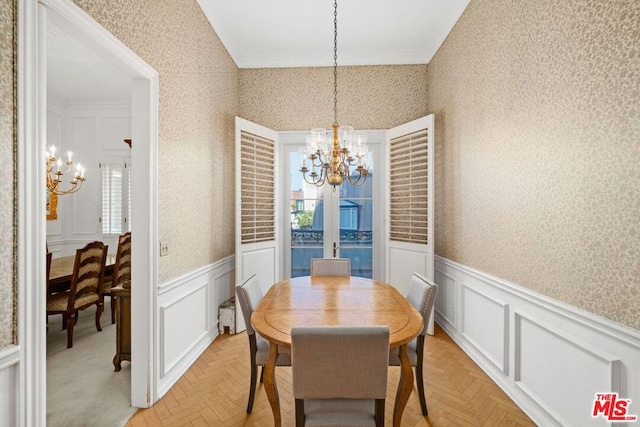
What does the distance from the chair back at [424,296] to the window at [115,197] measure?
4.62 m

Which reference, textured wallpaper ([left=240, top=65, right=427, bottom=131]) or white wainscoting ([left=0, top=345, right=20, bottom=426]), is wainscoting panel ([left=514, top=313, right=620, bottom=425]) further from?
textured wallpaper ([left=240, top=65, right=427, bottom=131])

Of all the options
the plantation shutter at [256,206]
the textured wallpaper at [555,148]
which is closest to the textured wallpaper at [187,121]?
the plantation shutter at [256,206]

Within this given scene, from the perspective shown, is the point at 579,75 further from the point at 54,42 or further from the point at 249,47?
the point at 54,42

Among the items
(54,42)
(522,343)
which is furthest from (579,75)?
(54,42)

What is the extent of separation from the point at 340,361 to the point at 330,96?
350 cm

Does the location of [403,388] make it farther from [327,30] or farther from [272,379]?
[327,30]

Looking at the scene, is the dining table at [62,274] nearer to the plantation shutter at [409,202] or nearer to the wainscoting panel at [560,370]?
the plantation shutter at [409,202]

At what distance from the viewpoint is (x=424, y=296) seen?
210 cm

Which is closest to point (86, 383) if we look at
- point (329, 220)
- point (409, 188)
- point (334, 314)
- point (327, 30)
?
→ point (334, 314)

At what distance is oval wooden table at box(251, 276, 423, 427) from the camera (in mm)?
1659

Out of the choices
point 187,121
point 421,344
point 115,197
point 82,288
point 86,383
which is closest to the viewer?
point 421,344

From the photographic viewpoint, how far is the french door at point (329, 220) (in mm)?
4242

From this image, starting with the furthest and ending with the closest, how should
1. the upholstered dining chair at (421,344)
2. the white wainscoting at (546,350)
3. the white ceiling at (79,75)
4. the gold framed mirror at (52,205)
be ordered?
the gold framed mirror at (52,205), the white ceiling at (79,75), the upholstered dining chair at (421,344), the white wainscoting at (546,350)

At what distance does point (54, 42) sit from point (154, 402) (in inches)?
136
